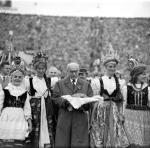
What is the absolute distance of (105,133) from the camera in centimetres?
571

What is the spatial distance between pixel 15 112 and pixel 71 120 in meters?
0.95

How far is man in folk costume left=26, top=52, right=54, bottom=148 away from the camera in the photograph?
5547 mm

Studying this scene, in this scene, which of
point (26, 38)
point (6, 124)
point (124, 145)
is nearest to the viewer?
point (6, 124)

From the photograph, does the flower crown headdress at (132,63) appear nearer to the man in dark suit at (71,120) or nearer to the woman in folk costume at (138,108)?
the woman in folk costume at (138,108)

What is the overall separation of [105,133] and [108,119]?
255mm

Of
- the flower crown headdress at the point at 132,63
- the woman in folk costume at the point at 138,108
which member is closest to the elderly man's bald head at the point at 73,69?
the woman in folk costume at the point at 138,108

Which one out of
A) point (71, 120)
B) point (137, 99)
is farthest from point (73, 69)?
point (137, 99)

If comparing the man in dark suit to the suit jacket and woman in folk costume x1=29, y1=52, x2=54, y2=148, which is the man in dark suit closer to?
the suit jacket

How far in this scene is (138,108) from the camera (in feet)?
19.2

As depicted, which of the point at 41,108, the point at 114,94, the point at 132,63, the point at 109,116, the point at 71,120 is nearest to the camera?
the point at 71,120

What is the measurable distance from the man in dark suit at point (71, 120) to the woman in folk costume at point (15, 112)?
1.73 ft

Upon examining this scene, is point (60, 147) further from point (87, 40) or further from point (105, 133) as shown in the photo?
point (87, 40)

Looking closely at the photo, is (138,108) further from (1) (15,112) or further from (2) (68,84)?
(1) (15,112)

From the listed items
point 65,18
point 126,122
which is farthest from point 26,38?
point 126,122
